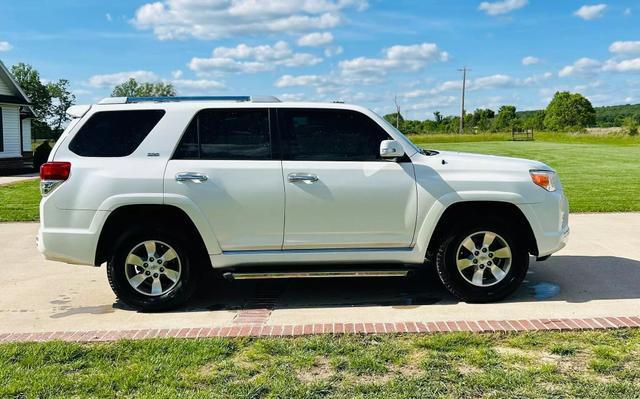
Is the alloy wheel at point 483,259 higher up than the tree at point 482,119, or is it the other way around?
the tree at point 482,119

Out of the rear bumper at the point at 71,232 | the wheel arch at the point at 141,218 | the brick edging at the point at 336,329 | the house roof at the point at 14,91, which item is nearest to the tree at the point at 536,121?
the house roof at the point at 14,91

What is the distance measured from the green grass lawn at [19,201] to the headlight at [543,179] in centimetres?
912

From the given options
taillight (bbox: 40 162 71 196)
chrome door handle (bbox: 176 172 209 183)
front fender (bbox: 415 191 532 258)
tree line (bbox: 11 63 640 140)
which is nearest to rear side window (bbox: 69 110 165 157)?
taillight (bbox: 40 162 71 196)

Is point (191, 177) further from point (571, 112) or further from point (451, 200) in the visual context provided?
point (571, 112)

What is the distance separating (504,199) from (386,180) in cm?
108

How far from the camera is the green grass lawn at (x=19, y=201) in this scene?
11.2m

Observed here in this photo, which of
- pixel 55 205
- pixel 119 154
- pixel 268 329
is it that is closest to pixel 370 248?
pixel 268 329

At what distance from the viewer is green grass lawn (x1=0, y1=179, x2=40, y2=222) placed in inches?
442

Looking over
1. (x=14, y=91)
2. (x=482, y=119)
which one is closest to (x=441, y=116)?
(x=482, y=119)

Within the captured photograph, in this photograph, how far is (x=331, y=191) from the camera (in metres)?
5.31

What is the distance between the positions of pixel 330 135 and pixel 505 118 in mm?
106729

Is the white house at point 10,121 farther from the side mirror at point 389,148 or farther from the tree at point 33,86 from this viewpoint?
the tree at point 33,86

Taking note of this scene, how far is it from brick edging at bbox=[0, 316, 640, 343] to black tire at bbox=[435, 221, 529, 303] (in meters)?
0.58

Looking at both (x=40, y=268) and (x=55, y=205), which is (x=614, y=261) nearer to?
(x=55, y=205)
